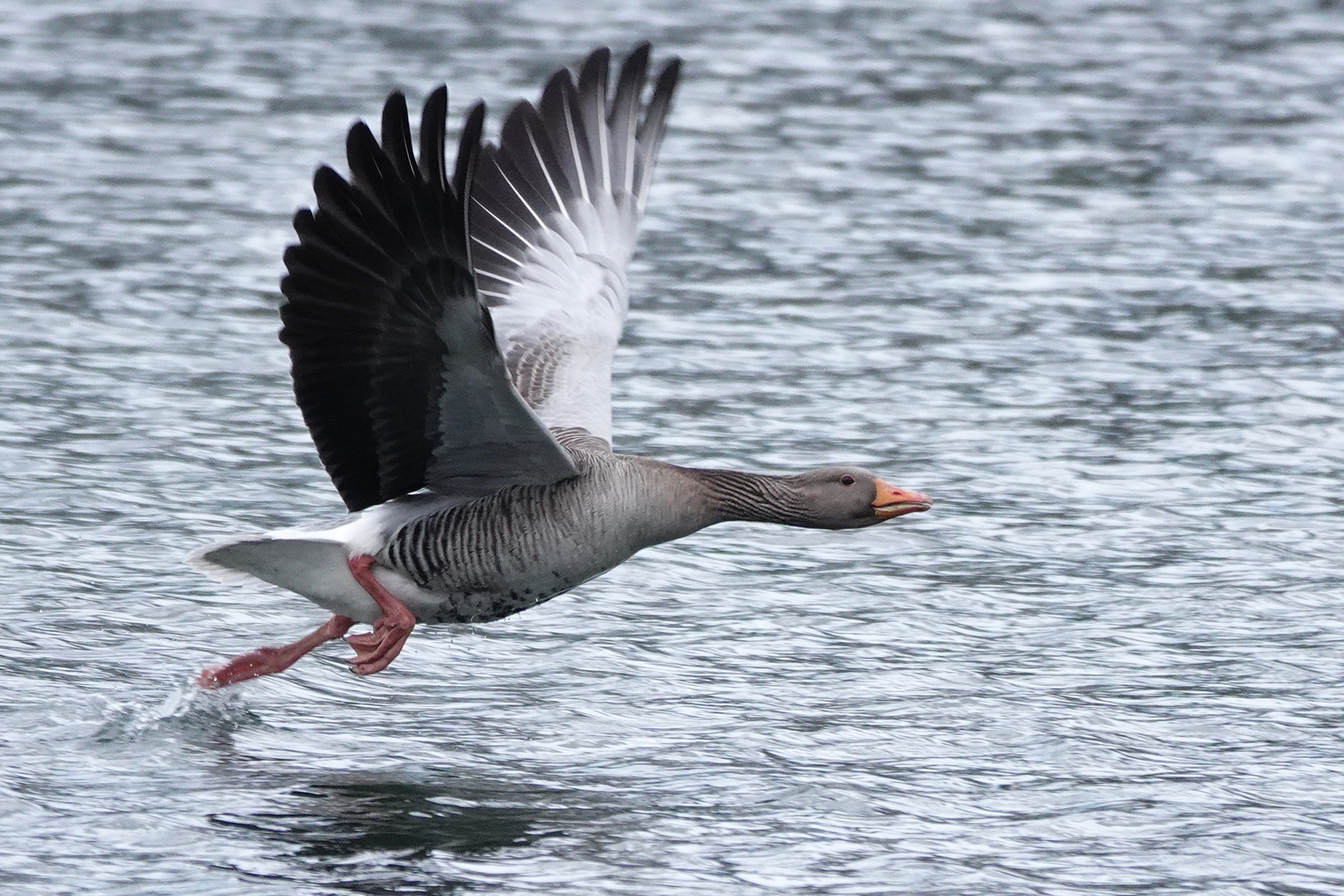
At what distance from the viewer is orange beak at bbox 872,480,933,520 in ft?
23.9

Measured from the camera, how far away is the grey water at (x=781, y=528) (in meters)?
6.33

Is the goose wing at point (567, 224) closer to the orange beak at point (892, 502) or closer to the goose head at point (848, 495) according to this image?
the goose head at point (848, 495)

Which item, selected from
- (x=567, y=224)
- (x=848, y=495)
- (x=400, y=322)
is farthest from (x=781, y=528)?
(x=400, y=322)

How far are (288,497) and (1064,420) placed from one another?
399 centimetres

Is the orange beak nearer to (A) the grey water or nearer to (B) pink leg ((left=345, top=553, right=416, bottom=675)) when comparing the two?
(A) the grey water

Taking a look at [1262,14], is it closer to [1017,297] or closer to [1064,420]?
[1017,297]

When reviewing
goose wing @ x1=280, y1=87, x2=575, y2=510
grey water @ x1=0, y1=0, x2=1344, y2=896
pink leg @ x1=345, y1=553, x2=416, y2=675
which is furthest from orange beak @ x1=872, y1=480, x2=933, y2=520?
pink leg @ x1=345, y1=553, x2=416, y2=675

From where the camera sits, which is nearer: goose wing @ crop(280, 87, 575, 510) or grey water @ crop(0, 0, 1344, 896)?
goose wing @ crop(280, 87, 575, 510)

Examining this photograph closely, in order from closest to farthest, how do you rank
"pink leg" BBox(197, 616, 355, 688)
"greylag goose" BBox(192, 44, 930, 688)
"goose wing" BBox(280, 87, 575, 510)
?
"goose wing" BBox(280, 87, 575, 510), "greylag goose" BBox(192, 44, 930, 688), "pink leg" BBox(197, 616, 355, 688)

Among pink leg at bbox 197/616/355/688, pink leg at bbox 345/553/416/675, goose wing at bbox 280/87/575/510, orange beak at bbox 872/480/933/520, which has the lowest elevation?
pink leg at bbox 197/616/355/688

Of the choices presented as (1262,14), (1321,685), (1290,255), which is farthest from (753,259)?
(1262,14)

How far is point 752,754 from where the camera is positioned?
6977 millimetres

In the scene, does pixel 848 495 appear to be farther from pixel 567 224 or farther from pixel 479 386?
pixel 567 224

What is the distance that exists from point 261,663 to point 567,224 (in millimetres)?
2326
